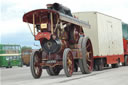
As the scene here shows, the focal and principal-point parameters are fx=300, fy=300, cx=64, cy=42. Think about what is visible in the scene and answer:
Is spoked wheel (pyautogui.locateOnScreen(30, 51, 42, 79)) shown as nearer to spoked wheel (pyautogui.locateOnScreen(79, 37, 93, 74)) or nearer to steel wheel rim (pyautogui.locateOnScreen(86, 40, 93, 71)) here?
spoked wheel (pyautogui.locateOnScreen(79, 37, 93, 74))

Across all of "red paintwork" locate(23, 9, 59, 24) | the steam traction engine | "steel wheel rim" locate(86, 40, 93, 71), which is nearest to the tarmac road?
the steam traction engine

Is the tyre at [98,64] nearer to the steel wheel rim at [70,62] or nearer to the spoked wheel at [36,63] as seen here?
the steel wheel rim at [70,62]

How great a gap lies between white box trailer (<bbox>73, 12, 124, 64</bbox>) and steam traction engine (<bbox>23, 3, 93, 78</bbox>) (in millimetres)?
3328

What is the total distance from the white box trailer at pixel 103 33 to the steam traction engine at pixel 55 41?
333 centimetres

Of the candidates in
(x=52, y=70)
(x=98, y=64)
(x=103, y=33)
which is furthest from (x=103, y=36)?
(x=52, y=70)

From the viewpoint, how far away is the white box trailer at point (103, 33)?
18641 mm

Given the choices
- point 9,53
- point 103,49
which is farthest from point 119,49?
point 9,53

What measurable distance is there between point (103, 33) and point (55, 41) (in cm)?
636

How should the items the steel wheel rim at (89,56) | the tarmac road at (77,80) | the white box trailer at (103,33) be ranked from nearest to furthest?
the tarmac road at (77,80) < the steel wheel rim at (89,56) < the white box trailer at (103,33)

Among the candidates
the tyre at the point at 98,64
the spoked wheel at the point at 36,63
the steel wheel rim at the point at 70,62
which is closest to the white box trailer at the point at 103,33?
the tyre at the point at 98,64

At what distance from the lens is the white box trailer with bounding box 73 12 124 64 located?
18.6m

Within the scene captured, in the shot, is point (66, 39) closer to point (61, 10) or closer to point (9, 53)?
point (61, 10)

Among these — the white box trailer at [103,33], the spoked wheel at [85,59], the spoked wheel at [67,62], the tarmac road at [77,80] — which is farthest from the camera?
the white box trailer at [103,33]

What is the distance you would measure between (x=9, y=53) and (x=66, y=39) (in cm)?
2091
